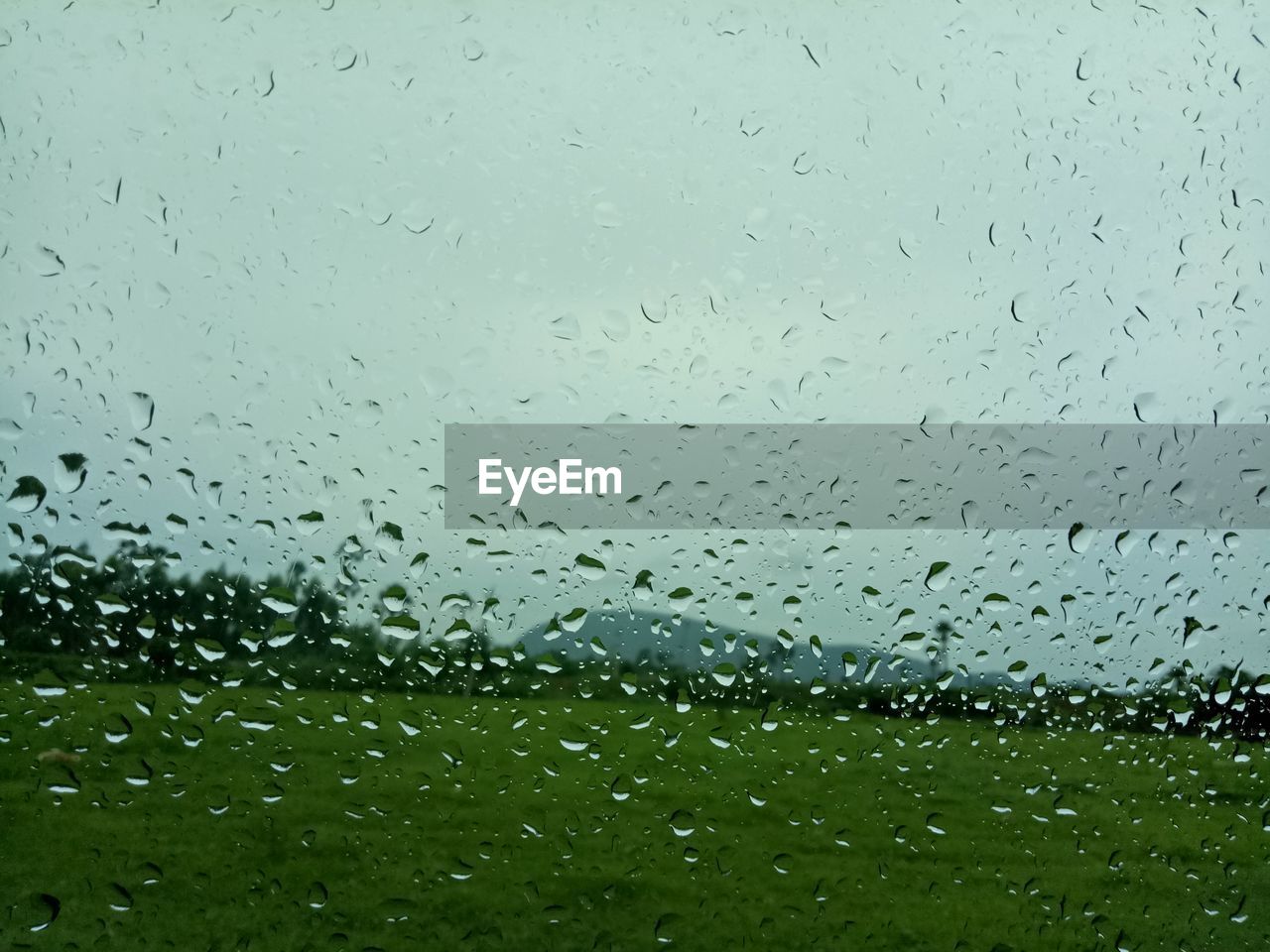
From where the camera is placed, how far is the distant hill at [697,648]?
218 centimetres

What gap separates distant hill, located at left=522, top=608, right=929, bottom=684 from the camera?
218cm

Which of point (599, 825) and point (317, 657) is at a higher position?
point (317, 657)

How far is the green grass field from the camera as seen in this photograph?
85.5 inches

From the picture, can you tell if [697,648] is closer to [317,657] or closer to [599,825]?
[599,825]

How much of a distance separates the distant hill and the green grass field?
102 millimetres

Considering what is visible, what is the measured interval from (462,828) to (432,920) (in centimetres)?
21

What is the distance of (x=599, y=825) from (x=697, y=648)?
1.38 feet

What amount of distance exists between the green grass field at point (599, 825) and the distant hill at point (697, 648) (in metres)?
0.10

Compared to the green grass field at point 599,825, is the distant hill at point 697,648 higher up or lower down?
higher up

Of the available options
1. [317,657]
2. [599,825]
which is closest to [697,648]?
[599,825]

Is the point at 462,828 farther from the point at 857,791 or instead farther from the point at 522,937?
the point at 857,791

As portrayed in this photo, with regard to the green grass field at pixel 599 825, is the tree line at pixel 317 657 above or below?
above

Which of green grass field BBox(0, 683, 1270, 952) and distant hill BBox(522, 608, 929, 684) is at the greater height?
distant hill BBox(522, 608, 929, 684)

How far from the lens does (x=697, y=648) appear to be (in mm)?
2207
